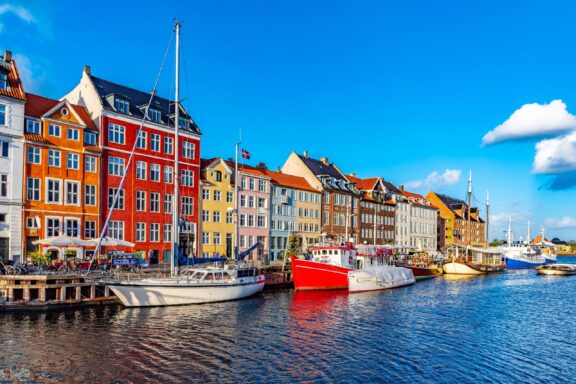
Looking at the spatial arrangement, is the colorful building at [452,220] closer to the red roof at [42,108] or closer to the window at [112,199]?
the window at [112,199]

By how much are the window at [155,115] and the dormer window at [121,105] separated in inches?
108

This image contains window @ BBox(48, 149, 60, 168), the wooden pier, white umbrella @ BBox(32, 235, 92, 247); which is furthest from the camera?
window @ BBox(48, 149, 60, 168)

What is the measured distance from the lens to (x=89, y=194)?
48.8 meters

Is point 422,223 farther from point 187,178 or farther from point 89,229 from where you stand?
point 89,229


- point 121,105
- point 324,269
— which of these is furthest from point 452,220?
point 121,105

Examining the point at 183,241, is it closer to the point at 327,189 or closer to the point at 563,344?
the point at 327,189

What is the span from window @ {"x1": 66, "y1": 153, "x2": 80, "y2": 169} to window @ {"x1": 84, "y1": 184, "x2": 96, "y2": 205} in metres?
2.35

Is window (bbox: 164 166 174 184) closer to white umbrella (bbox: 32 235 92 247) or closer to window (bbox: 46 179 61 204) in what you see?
window (bbox: 46 179 61 204)

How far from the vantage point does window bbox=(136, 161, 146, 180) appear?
177 feet

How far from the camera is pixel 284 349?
983 inches

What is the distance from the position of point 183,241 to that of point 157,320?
2805 centimetres

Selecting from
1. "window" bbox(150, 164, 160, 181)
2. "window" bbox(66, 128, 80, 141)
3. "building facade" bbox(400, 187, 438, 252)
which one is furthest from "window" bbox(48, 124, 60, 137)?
"building facade" bbox(400, 187, 438, 252)

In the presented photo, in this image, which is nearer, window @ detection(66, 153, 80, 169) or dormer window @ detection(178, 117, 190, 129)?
window @ detection(66, 153, 80, 169)

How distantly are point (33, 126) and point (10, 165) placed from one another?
439 centimetres
